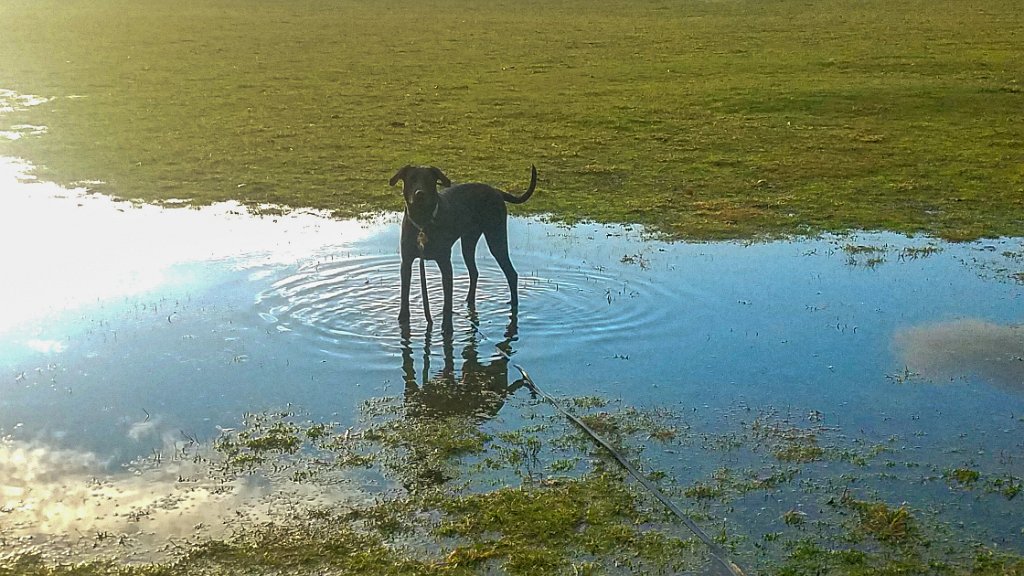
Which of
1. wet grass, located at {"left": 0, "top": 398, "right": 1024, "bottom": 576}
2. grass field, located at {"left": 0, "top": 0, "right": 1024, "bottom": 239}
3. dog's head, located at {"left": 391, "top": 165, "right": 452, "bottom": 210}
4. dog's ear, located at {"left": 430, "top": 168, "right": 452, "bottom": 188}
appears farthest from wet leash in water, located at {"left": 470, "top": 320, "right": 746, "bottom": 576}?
grass field, located at {"left": 0, "top": 0, "right": 1024, "bottom": 239}

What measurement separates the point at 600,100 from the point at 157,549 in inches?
863

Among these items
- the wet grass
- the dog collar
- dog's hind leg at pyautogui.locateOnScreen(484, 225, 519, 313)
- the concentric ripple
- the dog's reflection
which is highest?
the dog collar

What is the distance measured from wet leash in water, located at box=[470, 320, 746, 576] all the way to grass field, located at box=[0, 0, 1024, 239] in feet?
19.1

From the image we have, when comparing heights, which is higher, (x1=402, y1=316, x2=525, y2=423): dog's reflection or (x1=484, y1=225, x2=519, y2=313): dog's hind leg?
(x1=484, y1=225, x2=519, y2=313): dog's hind leg

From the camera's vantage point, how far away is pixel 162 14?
55250mm

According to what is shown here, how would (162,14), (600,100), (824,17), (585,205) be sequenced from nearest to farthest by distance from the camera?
(585,205) < (600,100) < (824,17) < (162,14)

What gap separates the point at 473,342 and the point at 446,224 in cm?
112

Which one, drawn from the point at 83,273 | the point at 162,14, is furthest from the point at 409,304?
the point at 162,14

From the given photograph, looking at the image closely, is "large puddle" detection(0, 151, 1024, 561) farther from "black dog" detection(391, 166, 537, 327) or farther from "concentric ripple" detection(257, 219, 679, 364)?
"black dog" detection(391, 166, 537, 327)

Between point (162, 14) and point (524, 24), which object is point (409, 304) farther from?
point (162, 14)

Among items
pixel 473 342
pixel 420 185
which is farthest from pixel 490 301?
pixel 420 185

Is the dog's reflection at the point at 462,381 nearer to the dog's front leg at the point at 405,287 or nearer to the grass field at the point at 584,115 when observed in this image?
the dog's front leg at the point at 405,287

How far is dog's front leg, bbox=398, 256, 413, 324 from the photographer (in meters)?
10.8

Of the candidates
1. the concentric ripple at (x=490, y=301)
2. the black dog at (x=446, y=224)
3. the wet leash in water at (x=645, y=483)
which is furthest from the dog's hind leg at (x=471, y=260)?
the wet leash in water at (x=645, y=483)
